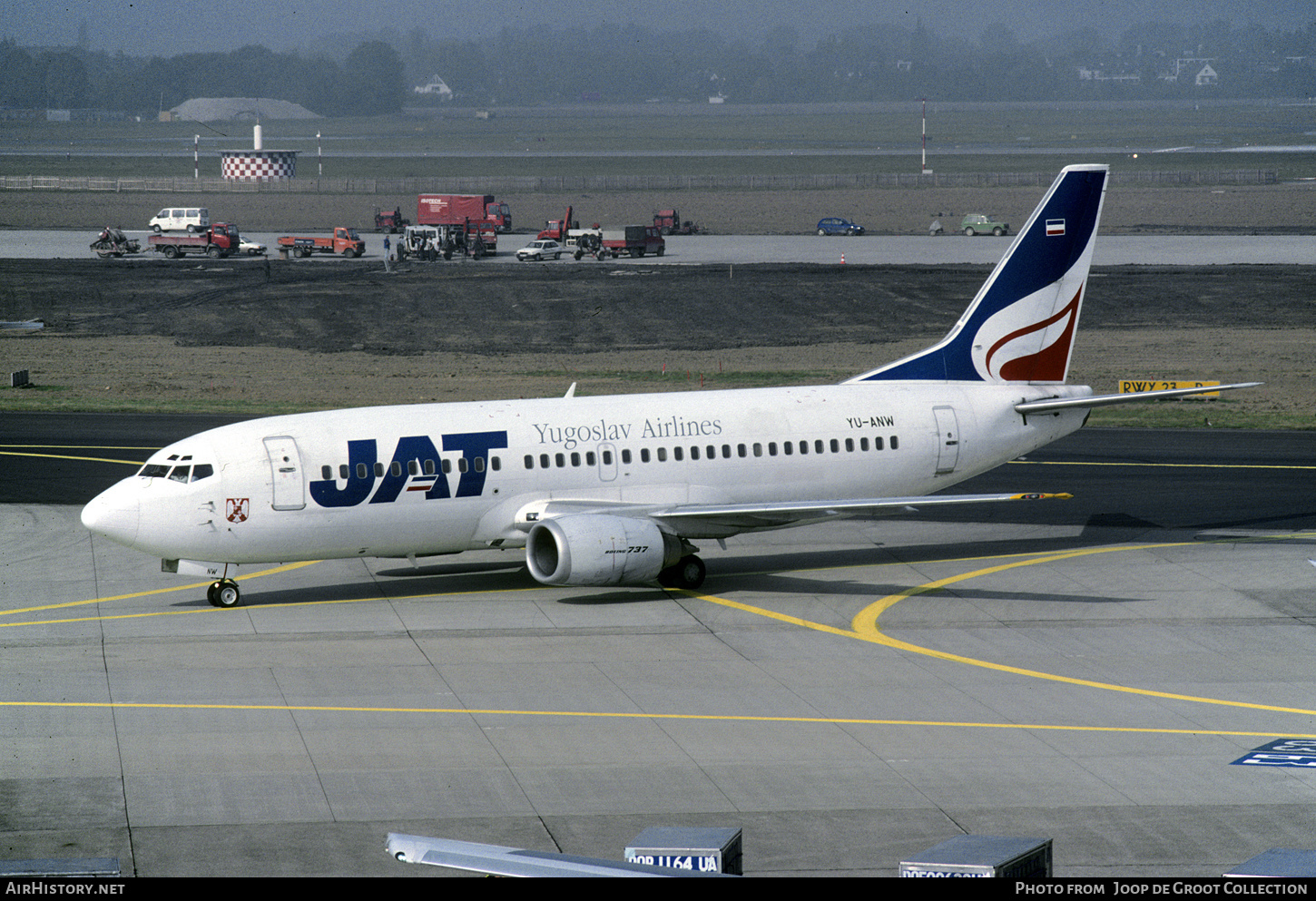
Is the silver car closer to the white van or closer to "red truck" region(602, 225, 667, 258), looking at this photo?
"red truck" region(602, 225, 667, 258)

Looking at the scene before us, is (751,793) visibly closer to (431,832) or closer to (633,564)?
(431,832)

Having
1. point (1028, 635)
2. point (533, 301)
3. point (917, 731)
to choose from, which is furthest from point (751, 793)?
point (533, 301)

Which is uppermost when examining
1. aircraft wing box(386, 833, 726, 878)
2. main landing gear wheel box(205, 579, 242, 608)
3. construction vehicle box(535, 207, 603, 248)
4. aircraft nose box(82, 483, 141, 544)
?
aircraft wing box(386, 833, 726, 878)

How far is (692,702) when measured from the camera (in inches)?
1081

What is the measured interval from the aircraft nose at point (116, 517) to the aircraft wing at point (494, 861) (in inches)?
977

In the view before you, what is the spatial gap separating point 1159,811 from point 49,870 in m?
15.8

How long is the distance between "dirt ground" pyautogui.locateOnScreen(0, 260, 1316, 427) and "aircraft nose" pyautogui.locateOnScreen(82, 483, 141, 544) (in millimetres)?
25244

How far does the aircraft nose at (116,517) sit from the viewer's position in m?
33.0

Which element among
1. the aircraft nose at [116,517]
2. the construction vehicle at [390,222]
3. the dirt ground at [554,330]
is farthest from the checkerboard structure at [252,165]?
the aircraft nose at [116,517]

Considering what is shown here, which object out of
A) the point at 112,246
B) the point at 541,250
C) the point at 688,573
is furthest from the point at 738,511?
the point at 112,246

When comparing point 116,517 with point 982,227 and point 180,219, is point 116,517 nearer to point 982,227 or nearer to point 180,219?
point 180,219

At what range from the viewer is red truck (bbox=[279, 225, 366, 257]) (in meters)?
113

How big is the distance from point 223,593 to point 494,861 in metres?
26.9

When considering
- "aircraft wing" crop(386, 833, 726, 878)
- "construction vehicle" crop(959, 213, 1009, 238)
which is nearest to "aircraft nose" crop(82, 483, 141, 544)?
"aircraft wing" crop(386, 833, 726, 878)
